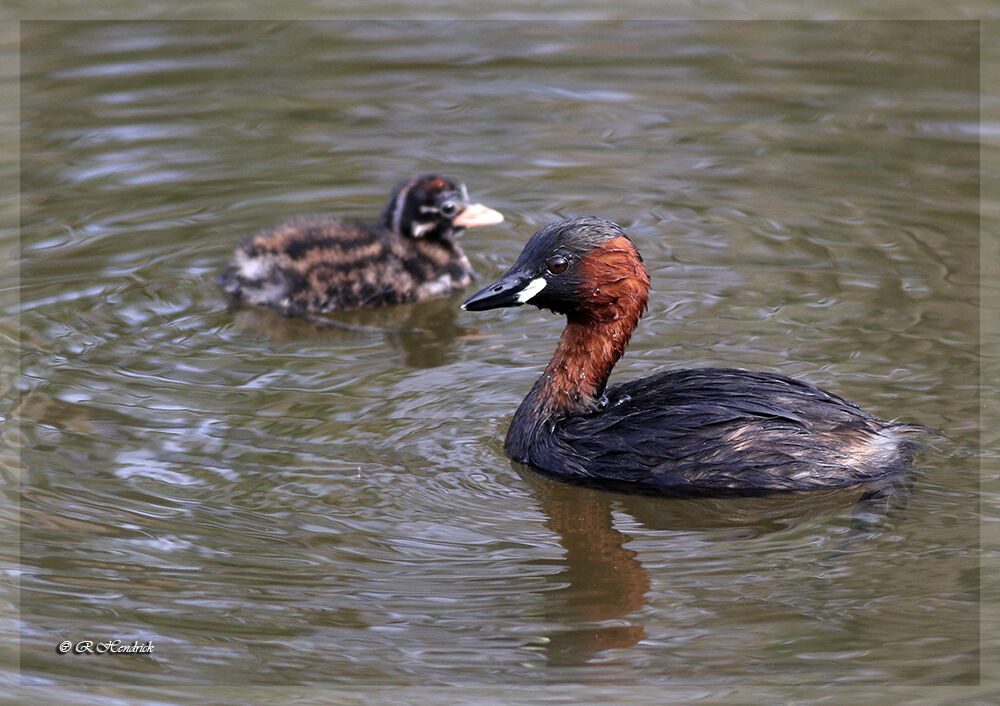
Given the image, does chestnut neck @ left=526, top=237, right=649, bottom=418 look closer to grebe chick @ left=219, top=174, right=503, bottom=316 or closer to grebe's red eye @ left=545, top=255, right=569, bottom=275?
grebe's red eye @ left=545, top=255, right=569, bottom=275

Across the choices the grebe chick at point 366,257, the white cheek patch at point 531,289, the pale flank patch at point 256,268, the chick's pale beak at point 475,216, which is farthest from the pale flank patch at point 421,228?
the white cheek patch at point 531,289

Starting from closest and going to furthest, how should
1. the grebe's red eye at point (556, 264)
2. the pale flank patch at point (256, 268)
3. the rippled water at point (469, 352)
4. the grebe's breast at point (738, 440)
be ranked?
the rippled water at point (469, 352) → the grebe's breast at point (738, 440) → the grebe's red eye at point (556, 264) → the pale flank patch at point (256, 268)

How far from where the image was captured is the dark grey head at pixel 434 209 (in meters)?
7.41

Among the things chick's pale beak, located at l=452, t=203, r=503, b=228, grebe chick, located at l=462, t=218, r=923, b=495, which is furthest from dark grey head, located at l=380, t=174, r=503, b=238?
grebe chick, located at l=462, t=218, r=923, b=495

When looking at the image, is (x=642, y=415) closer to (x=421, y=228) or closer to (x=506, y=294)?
(x=506, y=294)

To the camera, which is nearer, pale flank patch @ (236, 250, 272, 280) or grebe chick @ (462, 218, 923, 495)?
grebe chick @ (462, 218, 923, 495)

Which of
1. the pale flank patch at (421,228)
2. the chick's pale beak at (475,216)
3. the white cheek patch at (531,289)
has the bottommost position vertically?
the pale flank patch at (421,228)

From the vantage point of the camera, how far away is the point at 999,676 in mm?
4047

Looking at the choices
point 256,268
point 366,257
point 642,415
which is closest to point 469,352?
point 366,257

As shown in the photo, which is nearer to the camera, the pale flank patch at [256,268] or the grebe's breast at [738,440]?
the grebe's breast at [738,440]

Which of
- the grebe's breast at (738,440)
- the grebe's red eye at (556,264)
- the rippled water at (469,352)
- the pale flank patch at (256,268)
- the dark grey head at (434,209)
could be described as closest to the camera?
the rippled water at (469,352)

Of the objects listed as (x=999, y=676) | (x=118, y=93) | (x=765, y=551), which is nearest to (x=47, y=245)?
(x=118, y=93)

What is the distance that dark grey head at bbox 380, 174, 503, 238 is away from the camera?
24.3ft

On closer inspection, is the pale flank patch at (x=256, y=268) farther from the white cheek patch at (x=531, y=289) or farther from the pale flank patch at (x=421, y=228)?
the white cheek patch at (x=531, y=289)
